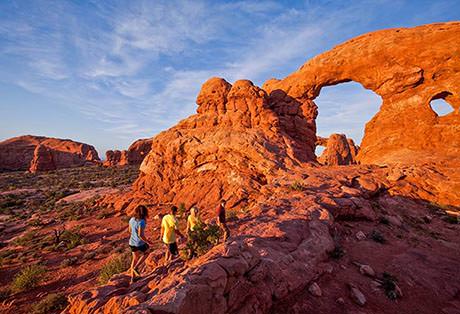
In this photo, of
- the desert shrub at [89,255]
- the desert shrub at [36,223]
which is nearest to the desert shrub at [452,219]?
the desert shrub at [89,255]

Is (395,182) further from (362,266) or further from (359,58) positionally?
(359,58)

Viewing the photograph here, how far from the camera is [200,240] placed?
20.8 feet

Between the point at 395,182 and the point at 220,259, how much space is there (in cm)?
1244

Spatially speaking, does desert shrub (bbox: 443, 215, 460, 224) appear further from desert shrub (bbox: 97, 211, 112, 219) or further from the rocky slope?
desert shrub (bbox: 97, 211, 112, 219)

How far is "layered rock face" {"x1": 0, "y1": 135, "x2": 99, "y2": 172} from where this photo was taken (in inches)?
2168

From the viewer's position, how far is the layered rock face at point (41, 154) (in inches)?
2168

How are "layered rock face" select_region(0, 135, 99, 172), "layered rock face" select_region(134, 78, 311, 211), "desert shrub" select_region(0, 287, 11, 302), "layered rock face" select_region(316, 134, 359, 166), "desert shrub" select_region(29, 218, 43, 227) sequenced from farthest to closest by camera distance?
"layered rock face" select_region(0, 135, 99, 172), "layered rock face" select_region(316, 134, 359, 166), "desert shrub" select_region(29, 218, 43, 227), "layered rock face" select_region(134, 78, 311, 211), "desert shrub" select_region(0, 287, 11, 302)

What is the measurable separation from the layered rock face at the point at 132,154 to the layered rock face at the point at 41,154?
1328 centimetres

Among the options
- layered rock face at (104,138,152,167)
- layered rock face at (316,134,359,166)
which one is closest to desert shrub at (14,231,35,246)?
layered rock face at (316,134,359,166)

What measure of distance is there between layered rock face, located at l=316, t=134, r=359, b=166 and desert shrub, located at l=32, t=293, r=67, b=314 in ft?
125

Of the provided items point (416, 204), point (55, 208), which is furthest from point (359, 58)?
point (55, 208)

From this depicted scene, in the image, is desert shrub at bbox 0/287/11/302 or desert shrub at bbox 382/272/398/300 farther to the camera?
desert shrub at bbox 0/287/11/302

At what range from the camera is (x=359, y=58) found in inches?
695

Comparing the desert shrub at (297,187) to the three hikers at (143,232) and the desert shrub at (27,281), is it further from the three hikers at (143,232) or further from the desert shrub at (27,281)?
the desert shrub at (27,281)
